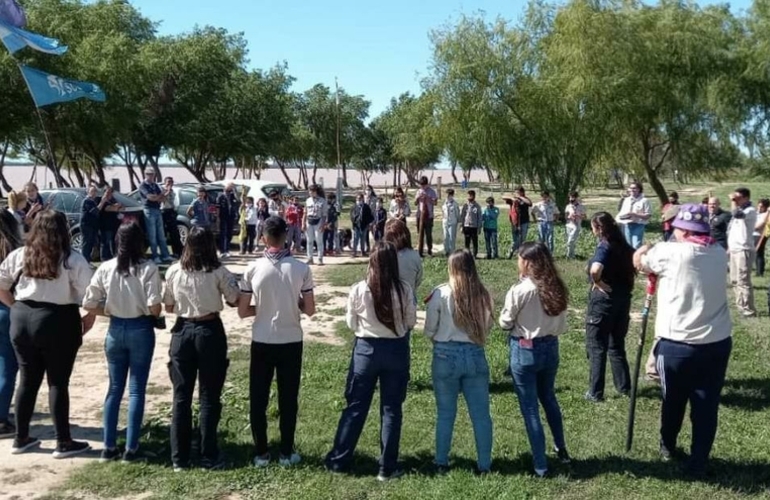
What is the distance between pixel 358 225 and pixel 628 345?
9.61 m

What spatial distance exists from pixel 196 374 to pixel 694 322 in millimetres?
3343

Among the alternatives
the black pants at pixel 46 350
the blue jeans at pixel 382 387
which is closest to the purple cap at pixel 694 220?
the blue jeans at pixel 382 387

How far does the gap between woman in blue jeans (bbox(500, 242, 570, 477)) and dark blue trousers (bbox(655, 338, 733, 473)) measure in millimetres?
720

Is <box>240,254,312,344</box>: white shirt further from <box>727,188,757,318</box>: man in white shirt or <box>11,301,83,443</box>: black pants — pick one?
<box>727,188,757,318</box>: man in white shirt

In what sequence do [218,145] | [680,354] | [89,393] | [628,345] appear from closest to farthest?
[680,354], [89,393], [628,345], [218,145]

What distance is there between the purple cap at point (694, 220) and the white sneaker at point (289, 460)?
3068 millimetres

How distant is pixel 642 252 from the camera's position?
5098 millimetres

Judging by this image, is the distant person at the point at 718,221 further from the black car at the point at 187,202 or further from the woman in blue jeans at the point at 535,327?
the black car at the point at 187,202

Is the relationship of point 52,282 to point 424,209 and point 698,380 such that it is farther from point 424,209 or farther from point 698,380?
point 424,209

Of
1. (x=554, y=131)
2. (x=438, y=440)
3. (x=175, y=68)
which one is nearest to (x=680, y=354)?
(x=438, y=440)

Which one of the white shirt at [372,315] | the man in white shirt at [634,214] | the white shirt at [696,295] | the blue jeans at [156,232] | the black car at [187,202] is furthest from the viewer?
the black car at [187,202]

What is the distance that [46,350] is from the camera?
506 cm

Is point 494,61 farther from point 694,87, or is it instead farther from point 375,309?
point 375,309

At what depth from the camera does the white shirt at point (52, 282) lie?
16.5ft
